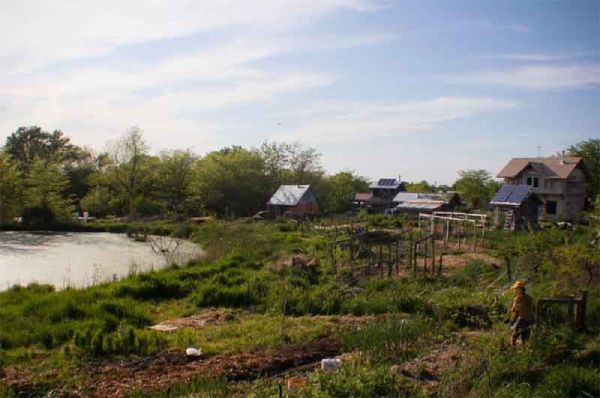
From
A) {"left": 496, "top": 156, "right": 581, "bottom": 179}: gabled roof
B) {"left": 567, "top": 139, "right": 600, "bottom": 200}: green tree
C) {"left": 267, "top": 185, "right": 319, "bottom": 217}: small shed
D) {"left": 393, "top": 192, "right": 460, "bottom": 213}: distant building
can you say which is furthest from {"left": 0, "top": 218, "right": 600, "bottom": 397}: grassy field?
{"left": 567, "top": 139, "right": 600, "bottom": 200}: green tree

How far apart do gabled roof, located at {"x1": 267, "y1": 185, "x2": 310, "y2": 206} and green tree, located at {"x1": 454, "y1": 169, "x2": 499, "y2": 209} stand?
16.7 metres

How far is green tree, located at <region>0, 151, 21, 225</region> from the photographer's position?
3073cm

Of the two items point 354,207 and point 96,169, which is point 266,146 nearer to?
point 354,207

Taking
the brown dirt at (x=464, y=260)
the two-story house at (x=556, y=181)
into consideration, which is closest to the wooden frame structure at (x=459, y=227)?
the brown dirt at (x=464, y=260)

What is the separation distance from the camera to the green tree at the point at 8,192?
30.7m

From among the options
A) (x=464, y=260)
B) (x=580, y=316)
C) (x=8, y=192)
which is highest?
(x=8, y=192)

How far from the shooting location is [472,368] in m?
6.59

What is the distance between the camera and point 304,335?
31.3 feet

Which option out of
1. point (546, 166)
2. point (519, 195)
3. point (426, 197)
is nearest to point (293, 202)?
point (426, 197)

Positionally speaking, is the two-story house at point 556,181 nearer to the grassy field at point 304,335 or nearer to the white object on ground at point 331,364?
the grassy field at point 304,335

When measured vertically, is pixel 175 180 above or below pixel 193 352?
above

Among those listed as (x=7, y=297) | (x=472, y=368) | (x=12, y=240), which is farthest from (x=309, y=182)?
(x=472, y=368)

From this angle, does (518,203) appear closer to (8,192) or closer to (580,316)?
(580,316)

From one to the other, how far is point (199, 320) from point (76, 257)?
11.4 metres
